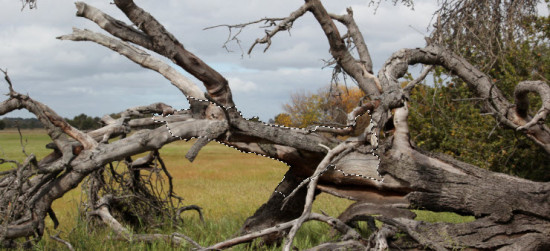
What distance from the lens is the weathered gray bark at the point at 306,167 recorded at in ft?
19.1

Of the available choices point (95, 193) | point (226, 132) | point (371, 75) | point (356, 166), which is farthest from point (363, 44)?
point (95, 193)

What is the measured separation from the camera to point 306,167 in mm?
6766

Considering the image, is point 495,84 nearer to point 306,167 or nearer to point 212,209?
point 306,167

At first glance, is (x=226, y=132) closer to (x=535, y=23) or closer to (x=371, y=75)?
(x=371, y=75)

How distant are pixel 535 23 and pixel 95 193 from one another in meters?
10.2

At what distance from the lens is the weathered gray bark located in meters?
5.82

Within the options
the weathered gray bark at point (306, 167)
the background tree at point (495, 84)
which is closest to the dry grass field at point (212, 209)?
the weathered gray bark at point (306, 167)

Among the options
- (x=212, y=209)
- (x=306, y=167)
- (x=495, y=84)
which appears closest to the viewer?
(x=306, y=167)

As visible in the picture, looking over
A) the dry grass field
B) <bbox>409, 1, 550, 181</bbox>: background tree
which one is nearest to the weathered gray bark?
the dry grass field

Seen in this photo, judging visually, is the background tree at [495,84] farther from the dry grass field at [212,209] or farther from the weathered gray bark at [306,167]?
the weathered gray bark at [306,167]

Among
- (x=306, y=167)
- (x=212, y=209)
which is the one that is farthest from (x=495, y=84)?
(x=212, y=209)

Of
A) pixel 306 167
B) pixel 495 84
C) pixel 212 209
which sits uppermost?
pixel 495 84

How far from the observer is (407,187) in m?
6.36

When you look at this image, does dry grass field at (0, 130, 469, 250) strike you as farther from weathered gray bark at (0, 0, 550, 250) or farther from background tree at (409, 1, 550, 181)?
background tree at (409, 1, 550, 181)
